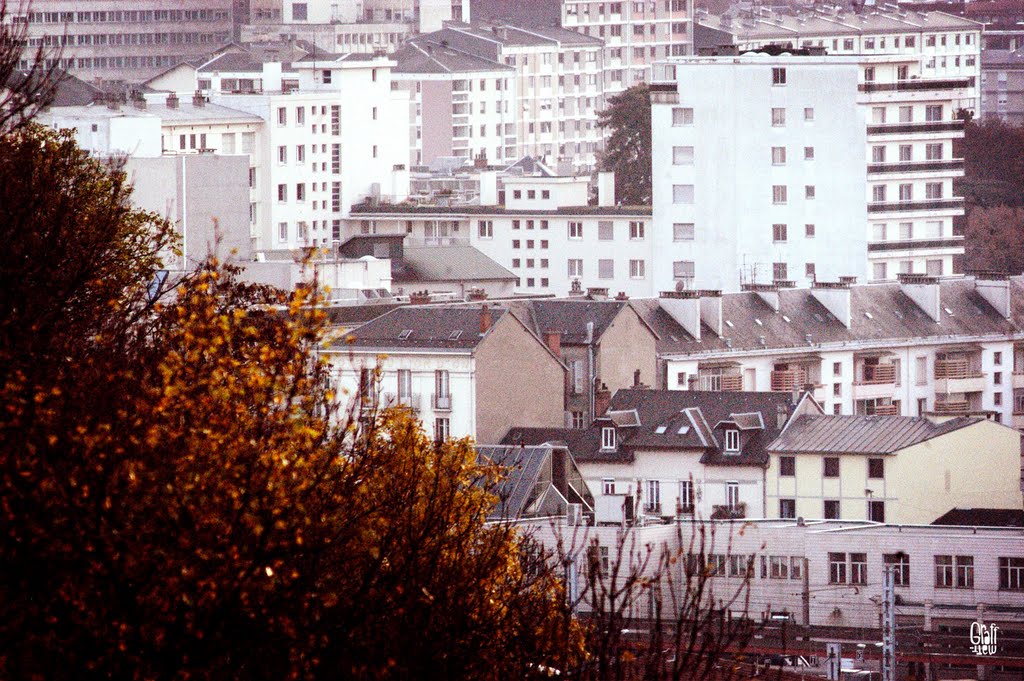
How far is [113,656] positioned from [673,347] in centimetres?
5298

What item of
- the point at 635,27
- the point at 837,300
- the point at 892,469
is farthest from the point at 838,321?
the point at 635,27

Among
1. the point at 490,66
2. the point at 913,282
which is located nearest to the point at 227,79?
the point at 490,66

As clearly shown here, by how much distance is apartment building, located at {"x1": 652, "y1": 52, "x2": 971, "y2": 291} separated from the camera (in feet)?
321

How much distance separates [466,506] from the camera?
80.2 ft

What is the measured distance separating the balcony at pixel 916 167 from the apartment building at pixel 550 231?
8589mm

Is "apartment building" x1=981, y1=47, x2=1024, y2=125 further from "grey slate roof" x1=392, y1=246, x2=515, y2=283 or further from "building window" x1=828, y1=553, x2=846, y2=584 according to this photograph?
"building window" x1=828, y1=553, x2=846, y2=584

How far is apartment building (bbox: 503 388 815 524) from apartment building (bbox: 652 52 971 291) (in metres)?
34.5

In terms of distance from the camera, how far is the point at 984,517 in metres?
56.0

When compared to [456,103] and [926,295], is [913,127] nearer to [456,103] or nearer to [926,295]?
[926,295]

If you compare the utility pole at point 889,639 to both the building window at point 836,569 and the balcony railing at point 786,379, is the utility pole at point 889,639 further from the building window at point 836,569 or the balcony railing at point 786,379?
the balcony railing at point 786,379

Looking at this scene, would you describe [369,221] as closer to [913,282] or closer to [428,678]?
[913,282]

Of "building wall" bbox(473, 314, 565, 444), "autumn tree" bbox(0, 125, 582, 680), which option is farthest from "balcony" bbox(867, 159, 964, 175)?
"autumn tree" bbox(0, 125, 582, 680)

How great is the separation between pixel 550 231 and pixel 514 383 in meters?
46.1

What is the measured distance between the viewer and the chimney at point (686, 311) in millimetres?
72312
